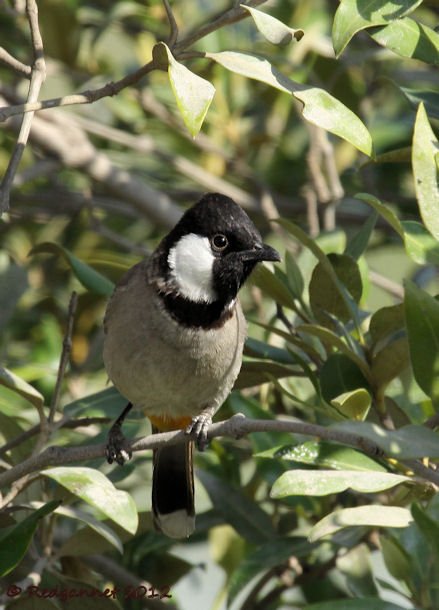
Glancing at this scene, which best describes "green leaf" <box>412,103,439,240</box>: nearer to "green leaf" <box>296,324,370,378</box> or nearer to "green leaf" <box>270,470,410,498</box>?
"green leaf" <box>296,324,370,378</box>

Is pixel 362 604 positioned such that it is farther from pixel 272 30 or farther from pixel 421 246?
pixel 272 30

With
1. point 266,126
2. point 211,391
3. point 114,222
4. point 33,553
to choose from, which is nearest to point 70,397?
point 211,391

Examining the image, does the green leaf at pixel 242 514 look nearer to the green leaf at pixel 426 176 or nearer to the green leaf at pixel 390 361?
the green leaf at pixel 390 361

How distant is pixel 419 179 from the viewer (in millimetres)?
1938

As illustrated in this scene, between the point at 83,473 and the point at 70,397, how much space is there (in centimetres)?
122

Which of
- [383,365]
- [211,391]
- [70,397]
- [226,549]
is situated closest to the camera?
[383,365]

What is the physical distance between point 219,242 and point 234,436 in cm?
88

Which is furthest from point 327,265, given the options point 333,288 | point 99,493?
point 99,493

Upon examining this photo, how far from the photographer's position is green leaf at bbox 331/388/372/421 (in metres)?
1.95

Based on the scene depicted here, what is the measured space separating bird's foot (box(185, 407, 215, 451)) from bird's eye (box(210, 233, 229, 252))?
15.8 inches

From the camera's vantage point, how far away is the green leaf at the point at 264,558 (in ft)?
7.75

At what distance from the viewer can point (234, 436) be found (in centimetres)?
193

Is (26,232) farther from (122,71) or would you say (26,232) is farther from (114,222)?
(122,71)

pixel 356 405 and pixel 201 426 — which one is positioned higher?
pixel 356 405
